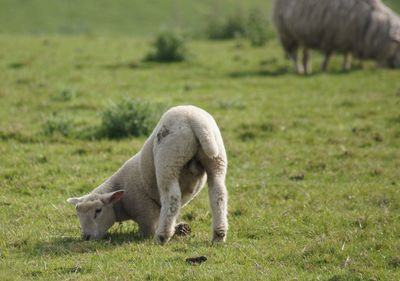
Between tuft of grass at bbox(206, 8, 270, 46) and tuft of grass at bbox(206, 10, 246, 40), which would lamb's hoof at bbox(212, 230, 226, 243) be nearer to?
tuft of grass at bbox(206, 8, 270, 46)

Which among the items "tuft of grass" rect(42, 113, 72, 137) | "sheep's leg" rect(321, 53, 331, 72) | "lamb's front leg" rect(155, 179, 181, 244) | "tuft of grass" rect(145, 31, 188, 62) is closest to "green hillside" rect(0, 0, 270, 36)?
"tuft of grass" rect(145, 31, 188, 62)

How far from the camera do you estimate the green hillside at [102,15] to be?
33.6 metres

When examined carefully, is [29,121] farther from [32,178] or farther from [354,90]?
[354,90]

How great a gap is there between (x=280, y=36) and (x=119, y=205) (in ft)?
50.4

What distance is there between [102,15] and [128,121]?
2421 cm

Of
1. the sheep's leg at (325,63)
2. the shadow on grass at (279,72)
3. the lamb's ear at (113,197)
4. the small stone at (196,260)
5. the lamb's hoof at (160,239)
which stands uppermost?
the lamb's ear at (113,197)

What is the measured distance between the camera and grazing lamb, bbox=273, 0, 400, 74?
21.1 meters

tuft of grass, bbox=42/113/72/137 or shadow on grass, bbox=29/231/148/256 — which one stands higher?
shadow on grass, bbox=29/231/148/256

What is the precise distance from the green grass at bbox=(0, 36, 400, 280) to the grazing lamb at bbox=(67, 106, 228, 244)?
250mm

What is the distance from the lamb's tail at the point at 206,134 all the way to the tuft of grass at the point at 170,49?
49.5 ft

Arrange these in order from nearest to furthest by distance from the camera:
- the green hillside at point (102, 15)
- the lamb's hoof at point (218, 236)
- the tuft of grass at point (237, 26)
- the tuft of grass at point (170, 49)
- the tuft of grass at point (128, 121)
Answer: the lamb's hoof at point (218, 236) → the tuft of grass at point (128, 121) → the tuft of grass at point (170, 49) → the tuft of grass at point (237, 26) → the green hillside at point (102, 15)

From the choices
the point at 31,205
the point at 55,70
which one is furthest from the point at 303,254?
the point at 55,70

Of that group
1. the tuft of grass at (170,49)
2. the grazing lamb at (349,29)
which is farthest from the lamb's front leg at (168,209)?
the tuft of grass at (170,49)

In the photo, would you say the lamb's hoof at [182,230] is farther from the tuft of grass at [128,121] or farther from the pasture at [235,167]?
the tuft of grass at [128,121]
